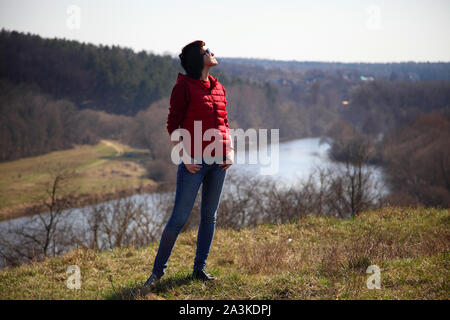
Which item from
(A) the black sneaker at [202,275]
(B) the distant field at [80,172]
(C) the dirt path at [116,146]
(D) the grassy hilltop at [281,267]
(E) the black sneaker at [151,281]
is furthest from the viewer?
(C) the dirt path at [116,146]

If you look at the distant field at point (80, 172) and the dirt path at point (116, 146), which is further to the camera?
the dirt path at point (116, 146)

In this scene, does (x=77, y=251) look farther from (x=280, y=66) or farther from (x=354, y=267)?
(x=280, y=66)

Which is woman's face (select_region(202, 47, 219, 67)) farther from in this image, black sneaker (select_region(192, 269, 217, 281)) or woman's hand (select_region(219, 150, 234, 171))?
black sneaker (select_region(192, 269, 217, 281))

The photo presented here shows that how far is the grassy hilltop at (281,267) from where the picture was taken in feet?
10.5

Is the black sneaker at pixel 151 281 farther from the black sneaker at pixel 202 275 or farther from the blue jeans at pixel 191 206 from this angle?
the black sneaker at pixel 202 275

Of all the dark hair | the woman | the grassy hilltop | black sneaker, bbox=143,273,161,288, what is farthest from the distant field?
the dark hair

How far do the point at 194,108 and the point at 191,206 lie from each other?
84 centimetres

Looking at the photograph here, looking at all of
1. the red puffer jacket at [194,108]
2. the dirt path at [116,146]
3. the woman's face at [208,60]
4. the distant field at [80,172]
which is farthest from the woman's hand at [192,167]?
the dirt path at [116,146]

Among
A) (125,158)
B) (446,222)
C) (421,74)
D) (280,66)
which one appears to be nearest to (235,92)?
(125,158)

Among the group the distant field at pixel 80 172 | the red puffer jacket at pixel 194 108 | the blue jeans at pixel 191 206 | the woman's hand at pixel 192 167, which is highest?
the red puffer jacket at pixel 194 108

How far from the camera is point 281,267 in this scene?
4062mm

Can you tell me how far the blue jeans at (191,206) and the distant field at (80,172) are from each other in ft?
103

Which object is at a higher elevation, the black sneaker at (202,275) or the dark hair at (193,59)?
the dark hair at (193,59)

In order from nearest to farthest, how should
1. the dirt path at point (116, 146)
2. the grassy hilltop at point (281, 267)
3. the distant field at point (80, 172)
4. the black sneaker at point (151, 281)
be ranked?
1. the grassy hilltop at point (281, 267)
2. the black sneaker at point (151, 281)
3. the distant field at point (80, 172)
4. the dirt path at point (116, 146)
